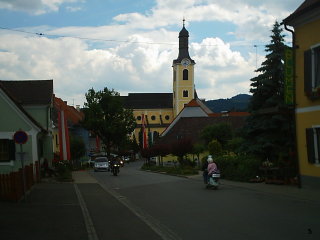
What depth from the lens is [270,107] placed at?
2775 centimetres

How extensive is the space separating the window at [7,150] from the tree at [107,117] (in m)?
56.9

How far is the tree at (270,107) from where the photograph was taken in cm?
2742

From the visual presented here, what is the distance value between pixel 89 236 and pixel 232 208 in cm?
598

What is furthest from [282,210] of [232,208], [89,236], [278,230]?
[89,236]

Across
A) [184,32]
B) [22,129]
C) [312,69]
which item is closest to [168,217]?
[312,69]

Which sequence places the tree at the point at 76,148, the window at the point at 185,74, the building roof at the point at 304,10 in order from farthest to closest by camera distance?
the window at the point at 185,74
the tree at the point at 76,148
the building roof at the point at 304,10

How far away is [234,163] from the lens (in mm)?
Answer: 29531

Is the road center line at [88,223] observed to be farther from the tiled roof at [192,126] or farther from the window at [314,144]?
the tiled roof at [192,126]

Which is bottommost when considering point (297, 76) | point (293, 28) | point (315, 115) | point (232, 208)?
point (232, 208)

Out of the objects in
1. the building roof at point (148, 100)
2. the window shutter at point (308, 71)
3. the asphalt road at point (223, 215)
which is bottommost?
the asphalt road at point (223, 215)

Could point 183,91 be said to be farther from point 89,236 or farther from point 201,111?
point 89,236

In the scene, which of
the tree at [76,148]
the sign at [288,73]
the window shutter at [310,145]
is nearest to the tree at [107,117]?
the tree at [76,148]

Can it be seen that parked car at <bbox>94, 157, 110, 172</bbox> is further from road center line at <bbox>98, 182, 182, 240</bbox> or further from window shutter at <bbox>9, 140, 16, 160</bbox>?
road center line at <bbox>98, 182, 182, 240</bbox>

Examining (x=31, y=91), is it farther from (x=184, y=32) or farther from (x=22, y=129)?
(x=184, y=32)
